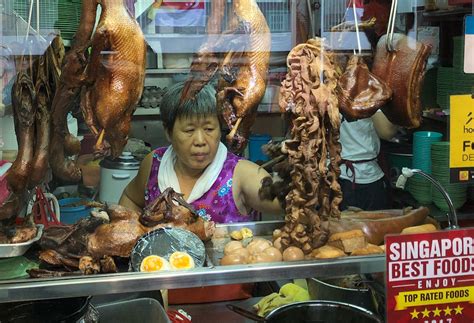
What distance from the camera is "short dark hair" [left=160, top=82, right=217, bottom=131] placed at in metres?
1.61

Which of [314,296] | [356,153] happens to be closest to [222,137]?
[356,153]

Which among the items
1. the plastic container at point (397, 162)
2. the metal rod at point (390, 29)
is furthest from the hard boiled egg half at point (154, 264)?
the metal rod at point (390, 29)

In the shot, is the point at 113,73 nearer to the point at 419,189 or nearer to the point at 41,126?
the point at 41,126

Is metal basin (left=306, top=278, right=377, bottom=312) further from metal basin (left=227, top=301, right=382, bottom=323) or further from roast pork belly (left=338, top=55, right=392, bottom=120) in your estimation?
roast pork belly (left=338, top=55, right=392, bottom=120)

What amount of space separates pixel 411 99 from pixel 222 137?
485mm

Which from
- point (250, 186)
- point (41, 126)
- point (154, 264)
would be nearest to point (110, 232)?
point (154, 264)

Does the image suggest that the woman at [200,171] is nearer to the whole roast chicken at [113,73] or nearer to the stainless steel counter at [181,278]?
the whole roast chicken at [113,73]

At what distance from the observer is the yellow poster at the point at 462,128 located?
1.46 metres

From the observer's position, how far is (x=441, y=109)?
1.62m

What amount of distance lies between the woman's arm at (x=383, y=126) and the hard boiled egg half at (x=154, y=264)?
68 cm

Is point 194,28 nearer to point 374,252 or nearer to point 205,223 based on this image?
point 205,223

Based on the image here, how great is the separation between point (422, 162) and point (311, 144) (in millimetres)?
339

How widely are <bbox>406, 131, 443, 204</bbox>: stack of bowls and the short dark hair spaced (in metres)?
0.53

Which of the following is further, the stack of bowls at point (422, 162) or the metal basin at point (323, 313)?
the stack of bowls at point (422, 162)
